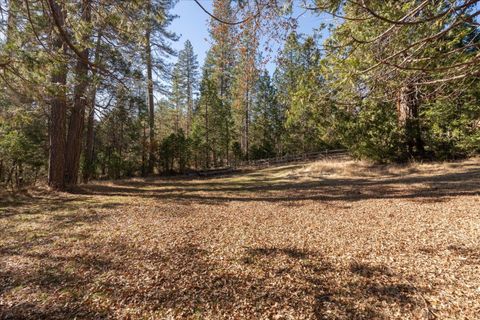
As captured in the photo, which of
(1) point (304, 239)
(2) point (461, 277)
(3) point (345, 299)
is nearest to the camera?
(3) point (345, 299)

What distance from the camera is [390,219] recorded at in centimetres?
410

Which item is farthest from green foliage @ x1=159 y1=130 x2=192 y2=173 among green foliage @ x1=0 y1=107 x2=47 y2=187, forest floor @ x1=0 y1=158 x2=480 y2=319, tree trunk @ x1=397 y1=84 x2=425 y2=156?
tree trunk @ x1=397 y1=84 x2=425 y2=156

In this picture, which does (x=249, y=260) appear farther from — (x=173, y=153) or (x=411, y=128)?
(x=173, y=153)

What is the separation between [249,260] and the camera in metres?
2.92

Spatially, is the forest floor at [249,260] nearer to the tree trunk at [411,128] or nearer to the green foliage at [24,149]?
the tree trunk at [411,128]

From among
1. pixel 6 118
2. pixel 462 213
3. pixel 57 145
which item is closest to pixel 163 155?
pixel 57 145

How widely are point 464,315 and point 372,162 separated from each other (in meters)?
10.2

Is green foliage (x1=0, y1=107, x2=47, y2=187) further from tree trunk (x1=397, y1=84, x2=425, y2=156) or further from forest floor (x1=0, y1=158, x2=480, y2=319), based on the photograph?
tree trunk (x1=397, y1=84, x2=425, y2=156)

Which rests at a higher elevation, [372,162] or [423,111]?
[423,111]

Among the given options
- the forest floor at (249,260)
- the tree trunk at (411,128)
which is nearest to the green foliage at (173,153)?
the forest floor at (249,260)

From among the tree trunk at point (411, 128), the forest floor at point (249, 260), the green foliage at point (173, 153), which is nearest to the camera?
the forest floor at point (249, 260)

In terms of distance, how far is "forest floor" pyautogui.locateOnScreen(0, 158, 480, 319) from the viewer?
2.09 metres

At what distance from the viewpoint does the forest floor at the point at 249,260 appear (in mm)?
2088

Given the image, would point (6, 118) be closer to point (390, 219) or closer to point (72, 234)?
point (72, 234)
